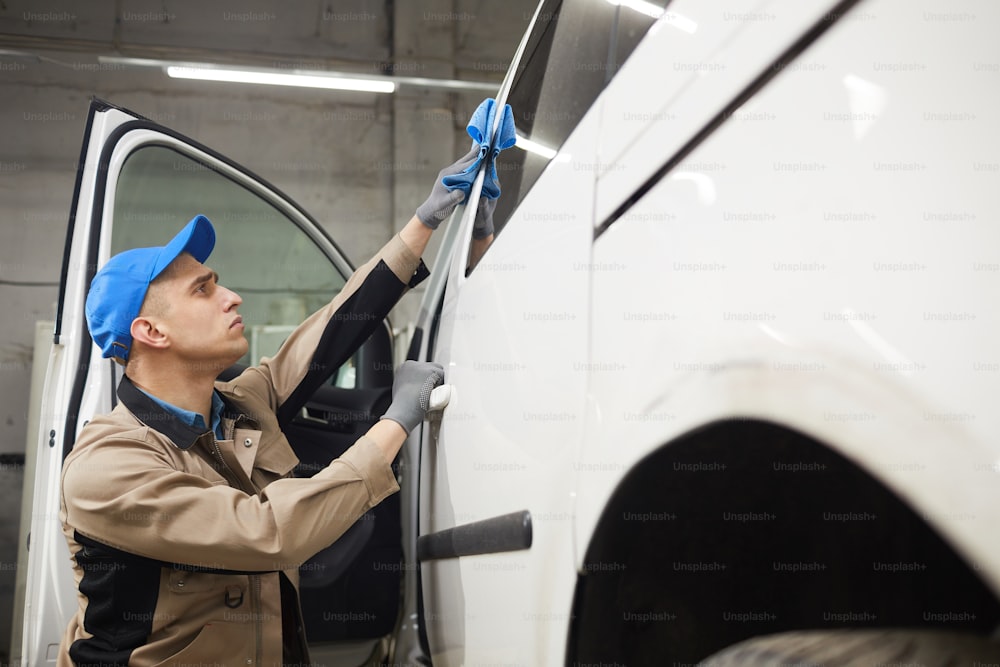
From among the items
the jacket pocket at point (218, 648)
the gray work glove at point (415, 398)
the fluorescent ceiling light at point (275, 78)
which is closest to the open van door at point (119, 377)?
the jacket pocket at point (218, 648)

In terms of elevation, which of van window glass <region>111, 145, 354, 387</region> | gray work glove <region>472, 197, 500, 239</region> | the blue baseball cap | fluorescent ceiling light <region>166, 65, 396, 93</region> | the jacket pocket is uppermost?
fluorescent ceiling light <region>166, 65, 396, 93</region>

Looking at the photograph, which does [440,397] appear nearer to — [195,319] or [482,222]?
[482,222]

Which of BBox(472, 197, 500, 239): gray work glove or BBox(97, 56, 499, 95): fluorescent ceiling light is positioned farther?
BBox(97, 56, 499, 95): fluorescent ceiling light

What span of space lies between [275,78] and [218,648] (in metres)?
3.97

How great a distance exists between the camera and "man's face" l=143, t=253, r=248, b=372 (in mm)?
1723

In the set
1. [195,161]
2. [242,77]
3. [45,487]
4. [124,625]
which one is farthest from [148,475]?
[242,77]

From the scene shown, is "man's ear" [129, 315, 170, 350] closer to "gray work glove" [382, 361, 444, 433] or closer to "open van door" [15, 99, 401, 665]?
"open van door" [15, 99, 401, 665]

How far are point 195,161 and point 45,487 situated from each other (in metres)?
1.07

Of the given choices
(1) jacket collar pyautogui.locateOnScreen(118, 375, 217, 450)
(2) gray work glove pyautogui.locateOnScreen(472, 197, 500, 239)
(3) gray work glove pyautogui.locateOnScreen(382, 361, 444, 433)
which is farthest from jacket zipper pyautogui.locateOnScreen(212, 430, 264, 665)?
(2) gray work glove pyautogui.locateOnScreen(472, 197, 500, 239)

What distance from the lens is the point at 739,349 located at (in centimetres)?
64

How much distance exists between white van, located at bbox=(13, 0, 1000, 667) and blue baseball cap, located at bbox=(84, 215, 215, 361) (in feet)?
2.73

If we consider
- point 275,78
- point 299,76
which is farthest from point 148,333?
point 299,76

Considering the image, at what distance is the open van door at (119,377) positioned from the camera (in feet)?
5.80

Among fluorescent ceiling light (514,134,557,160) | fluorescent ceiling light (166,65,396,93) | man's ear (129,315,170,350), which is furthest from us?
fluorescent ceiling light (166,65,396,93)
